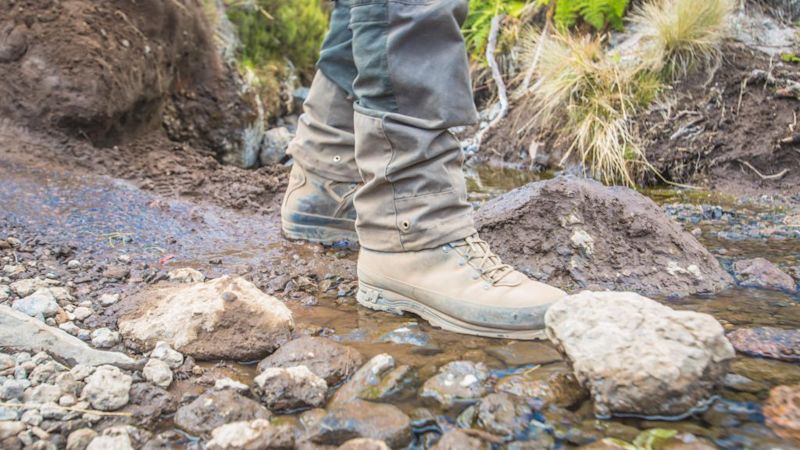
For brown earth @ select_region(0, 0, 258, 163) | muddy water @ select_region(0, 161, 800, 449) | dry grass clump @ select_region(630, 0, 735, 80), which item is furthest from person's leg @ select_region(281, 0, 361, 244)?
dry grass clump @ select_region(630, 0, 735, 80)

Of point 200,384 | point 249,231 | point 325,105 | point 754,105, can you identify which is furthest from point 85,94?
point 754,105

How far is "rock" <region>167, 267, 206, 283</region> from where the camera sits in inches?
90.0

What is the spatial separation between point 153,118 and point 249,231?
2.05 meters

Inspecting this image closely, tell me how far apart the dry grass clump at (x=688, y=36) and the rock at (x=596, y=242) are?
355cm

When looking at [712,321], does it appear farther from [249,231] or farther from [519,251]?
[249,231]

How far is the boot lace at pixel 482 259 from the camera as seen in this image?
6.48 ft

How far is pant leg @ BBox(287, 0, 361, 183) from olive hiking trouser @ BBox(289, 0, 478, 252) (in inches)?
26.7

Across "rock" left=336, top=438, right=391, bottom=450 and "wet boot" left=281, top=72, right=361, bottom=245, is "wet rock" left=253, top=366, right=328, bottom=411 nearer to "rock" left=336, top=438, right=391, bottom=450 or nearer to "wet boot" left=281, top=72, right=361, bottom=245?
"rock" left=336, top=438, right=391, bottom=450

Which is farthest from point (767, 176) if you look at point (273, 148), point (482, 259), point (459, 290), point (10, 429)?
point (10, 429)

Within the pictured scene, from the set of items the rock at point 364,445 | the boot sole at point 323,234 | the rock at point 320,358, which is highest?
the rock at point 364,445

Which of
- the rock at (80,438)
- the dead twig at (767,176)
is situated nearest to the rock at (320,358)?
the rock at (80,438)

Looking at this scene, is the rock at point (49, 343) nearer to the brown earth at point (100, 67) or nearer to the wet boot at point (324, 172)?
the wet boot at point (324, 172)

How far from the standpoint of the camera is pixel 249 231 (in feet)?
10.2

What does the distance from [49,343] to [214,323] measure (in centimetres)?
44
